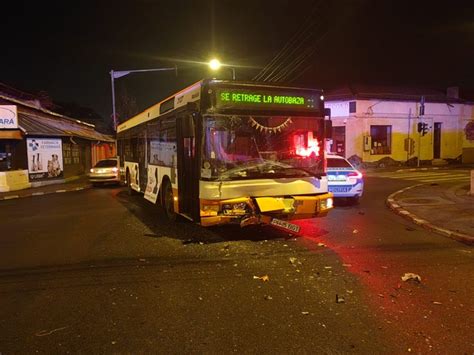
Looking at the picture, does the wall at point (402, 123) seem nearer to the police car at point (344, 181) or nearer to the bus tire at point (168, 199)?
the police car at point (344, 181)

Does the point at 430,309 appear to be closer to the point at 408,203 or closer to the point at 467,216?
the point at 467,216

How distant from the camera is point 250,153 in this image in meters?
8.05

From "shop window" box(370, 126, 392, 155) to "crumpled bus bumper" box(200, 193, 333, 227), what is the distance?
92.4 feet

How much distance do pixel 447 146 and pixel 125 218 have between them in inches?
1365

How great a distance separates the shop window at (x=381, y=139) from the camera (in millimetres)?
34875

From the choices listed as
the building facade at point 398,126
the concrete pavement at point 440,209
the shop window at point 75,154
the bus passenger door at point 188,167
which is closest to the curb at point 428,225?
the concrete pavement at point 440,209

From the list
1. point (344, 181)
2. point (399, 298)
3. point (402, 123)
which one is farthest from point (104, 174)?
point (402, 123)

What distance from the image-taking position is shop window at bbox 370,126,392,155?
34.9 metres

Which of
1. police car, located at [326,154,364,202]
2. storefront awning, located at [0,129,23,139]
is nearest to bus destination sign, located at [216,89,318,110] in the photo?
police car, located at [326,154,364,202]

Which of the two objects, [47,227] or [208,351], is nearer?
[208,351]

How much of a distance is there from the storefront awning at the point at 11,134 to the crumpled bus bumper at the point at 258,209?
17730mm

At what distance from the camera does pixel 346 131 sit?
1348 inches

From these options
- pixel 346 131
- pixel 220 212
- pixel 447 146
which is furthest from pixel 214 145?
pixel 447 146

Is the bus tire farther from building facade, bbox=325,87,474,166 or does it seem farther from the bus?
building facade, bbox=325,87,474,166
